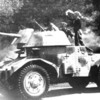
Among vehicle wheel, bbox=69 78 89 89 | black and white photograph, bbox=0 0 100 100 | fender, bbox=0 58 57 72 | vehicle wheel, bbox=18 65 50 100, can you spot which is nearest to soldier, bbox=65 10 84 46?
black and white photograph, bbox=0 0 100 100

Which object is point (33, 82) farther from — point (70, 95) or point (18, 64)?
point (70, 95)

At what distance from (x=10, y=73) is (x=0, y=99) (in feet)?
3.46

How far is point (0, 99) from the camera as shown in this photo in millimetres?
13328

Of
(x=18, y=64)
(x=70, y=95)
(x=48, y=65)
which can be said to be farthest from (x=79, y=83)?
(x=18, y=64)

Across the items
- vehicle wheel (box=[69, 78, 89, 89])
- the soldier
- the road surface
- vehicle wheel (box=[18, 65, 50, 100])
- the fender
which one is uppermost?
the soldier

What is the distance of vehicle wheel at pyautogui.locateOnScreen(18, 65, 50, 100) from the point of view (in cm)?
1265

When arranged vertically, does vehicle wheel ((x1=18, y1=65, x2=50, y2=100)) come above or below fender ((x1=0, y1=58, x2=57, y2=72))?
below

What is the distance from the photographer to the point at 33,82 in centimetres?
1280

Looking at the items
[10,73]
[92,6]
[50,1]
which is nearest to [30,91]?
[10,73]

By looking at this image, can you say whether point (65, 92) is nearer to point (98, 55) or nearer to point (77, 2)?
point (98, 55)

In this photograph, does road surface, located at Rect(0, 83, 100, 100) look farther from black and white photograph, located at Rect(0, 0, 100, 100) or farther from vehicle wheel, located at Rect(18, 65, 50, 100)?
vehicle wheel, located at Rect(18, 65, 50, 100)

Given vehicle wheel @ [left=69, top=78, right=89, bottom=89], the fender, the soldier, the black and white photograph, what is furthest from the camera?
vehicle wheel @ [left=69, top=78, right=89, bottom=89]

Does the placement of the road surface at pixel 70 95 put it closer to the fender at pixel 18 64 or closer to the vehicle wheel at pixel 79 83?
the vehicle wheel at pixel 79 83

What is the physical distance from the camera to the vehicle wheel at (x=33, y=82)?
12.6 metres
